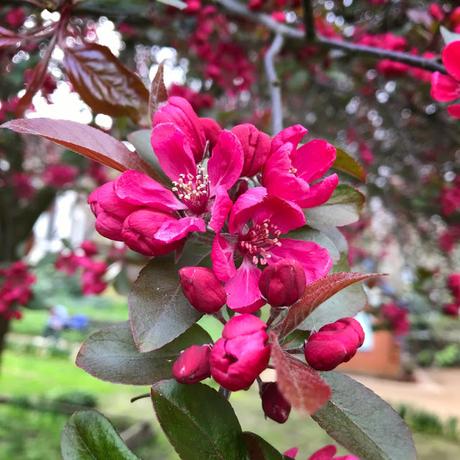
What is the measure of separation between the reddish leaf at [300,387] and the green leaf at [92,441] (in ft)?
0.67

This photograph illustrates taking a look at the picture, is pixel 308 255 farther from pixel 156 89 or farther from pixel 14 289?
pixel 14 289

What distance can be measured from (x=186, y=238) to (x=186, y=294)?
0.08m

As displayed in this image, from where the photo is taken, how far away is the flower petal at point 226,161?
0.55m

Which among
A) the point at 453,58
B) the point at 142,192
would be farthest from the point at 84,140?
the point at 453,58

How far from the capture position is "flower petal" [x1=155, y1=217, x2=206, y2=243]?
0.50 meters

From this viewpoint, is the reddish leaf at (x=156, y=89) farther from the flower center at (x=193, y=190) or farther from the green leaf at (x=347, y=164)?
the green leaf at (x=347, y=164)

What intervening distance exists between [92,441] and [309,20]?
3.45ft

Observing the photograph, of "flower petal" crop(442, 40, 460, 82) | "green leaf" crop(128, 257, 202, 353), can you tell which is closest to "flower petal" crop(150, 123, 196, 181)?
"green leaf" crop(128, 257, 202, 353)

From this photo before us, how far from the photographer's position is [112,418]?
200 inches

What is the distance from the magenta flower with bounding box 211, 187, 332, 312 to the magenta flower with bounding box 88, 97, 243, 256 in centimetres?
3

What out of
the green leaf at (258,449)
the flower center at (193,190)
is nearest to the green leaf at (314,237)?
the flower center at (193,190)

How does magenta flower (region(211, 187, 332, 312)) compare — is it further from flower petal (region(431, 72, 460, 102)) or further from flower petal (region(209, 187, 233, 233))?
flower petal (region(431, 72, 460, 102))

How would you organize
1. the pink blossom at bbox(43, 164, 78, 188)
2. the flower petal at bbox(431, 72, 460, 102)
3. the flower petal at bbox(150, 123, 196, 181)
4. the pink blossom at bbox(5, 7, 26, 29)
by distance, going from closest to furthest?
the flower petal at bbox(150, 123, 196, 181) → the flower petal at bbox(431, 72, 460, 102) → the pink blossom at bbox(5, 7, 26, 29) → the pink blossom at bbox(43, 164, 78, 188)

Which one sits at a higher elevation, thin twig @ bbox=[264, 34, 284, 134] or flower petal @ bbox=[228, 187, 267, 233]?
thin twig @ bbox=[264, 34, 284, 134]
